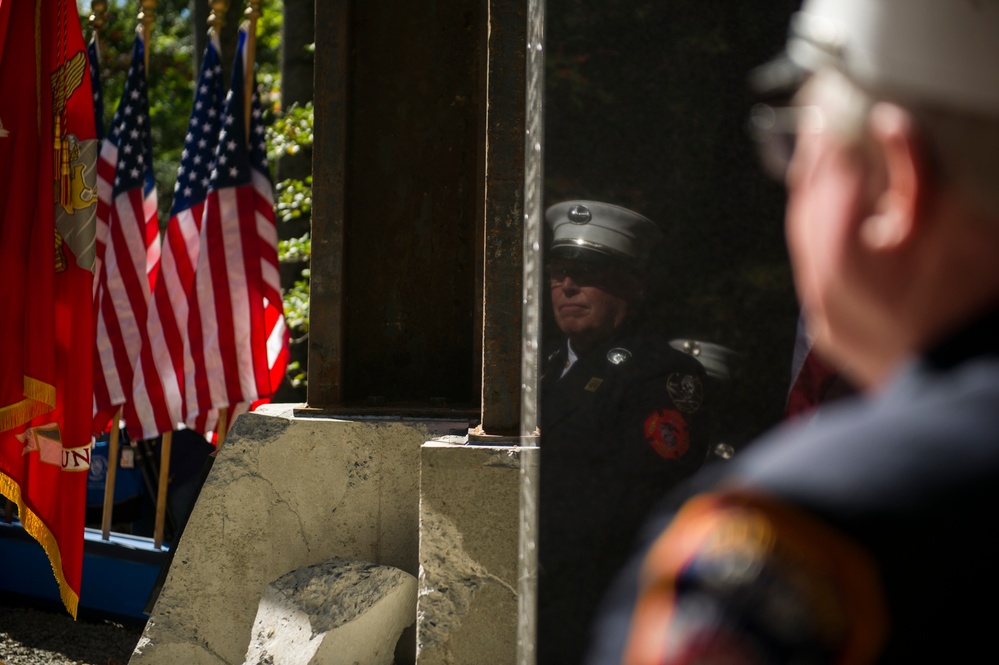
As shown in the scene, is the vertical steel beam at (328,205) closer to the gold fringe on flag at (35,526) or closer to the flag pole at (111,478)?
the gold fringe on flag at (35,526)

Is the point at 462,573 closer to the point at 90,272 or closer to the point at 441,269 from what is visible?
the point at 441,269

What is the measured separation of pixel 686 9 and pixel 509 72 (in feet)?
3.80

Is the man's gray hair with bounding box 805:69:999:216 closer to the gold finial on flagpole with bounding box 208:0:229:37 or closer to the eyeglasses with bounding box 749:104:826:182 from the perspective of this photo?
the eyeglasses with bounding box 749:104:826:182

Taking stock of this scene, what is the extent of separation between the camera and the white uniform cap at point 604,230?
6.09ft

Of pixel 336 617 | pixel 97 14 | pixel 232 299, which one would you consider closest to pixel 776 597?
pixel 336 617

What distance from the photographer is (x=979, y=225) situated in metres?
0.75

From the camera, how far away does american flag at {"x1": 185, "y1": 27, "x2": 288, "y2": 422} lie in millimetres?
5504

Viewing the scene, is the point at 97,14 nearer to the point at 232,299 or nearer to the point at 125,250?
the point at 125,250

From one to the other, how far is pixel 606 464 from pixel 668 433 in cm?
12

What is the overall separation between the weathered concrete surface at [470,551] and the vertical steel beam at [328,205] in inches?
37.6

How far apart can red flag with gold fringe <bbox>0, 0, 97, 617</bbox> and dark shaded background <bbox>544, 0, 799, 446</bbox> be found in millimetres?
3422

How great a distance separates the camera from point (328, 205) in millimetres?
3744

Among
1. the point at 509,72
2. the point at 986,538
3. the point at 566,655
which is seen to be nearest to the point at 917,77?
the point at 986,538

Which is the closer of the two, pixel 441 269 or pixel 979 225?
pixel 979 225
